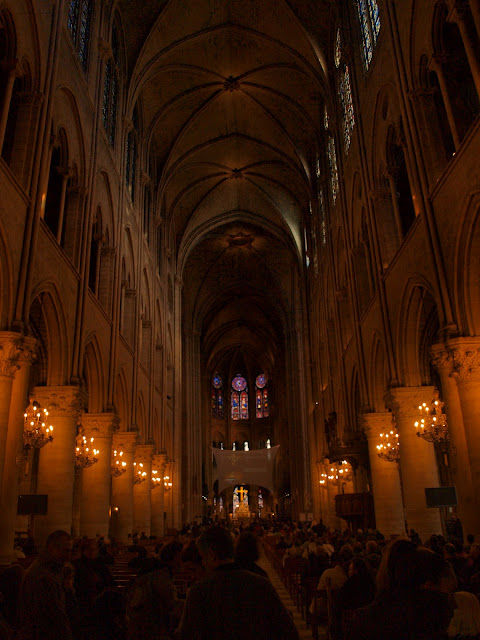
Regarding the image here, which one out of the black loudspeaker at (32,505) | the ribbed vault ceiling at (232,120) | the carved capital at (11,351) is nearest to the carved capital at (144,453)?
the ribbed vault ceiling at (232,120)

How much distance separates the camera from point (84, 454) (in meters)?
16.6

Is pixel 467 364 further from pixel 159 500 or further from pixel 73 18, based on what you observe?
pixel 159 500

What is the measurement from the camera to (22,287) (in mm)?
11539

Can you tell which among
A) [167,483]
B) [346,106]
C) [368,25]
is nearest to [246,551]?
[368,25]

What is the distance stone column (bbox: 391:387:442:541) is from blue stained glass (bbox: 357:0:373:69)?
10.4 meters

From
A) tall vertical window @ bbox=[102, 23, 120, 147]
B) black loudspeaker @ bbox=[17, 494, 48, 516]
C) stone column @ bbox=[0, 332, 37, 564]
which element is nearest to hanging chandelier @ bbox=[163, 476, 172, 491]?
tall vertical window @ bbox=[102, 23, 120, 147]

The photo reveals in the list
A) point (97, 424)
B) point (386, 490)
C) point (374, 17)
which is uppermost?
point (374, 17)

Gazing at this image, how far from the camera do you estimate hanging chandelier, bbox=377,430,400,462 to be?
53.8ft

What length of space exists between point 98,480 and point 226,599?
16.3 metres

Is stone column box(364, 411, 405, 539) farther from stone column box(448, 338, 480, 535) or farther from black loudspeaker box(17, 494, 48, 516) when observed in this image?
black loudspeaker box(17, 494, 48, 516)

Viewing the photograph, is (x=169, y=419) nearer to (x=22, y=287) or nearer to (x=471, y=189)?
(x=22, y=287)

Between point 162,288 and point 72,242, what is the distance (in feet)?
52.8

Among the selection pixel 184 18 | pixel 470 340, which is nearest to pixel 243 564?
pixel 470 340

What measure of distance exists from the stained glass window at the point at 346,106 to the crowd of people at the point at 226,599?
649 inches
